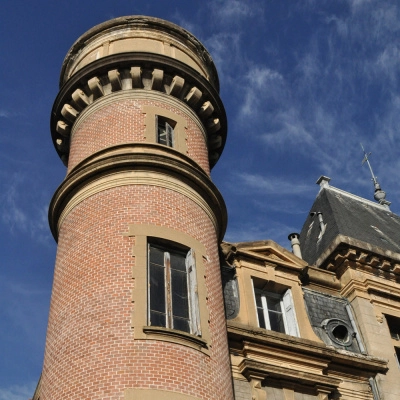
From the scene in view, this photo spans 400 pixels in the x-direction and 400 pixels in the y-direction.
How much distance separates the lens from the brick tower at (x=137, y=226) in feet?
36.9

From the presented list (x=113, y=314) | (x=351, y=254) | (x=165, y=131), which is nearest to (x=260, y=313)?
(x=351, y=254)

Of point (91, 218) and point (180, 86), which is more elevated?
point (180, 86)

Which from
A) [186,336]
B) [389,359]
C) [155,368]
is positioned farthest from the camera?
[389,359]

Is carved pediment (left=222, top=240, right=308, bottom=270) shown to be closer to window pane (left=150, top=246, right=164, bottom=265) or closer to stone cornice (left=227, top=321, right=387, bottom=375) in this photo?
stone cornice (left=227, top=321, right=387, bottom=375)

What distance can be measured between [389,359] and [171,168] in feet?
25.3

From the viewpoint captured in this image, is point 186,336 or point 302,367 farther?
point 302,367

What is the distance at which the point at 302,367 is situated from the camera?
14.6 m

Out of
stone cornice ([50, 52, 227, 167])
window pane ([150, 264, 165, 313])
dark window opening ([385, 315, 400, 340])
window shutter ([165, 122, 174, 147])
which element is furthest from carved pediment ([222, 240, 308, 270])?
stone cornice ([50, 52, 227, 167])

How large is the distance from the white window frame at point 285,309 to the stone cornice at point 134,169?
2.30 meters

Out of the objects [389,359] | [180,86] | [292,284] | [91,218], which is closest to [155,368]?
[91,218]

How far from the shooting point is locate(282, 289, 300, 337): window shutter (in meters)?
15.7

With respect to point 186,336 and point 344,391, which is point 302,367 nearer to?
point 344,391

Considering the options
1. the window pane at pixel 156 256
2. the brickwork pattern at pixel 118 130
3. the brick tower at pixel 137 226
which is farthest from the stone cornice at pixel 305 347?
the brickwork pattern at pixel 118 130

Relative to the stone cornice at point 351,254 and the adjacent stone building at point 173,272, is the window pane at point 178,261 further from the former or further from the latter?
the stone cornice at point 351,254
